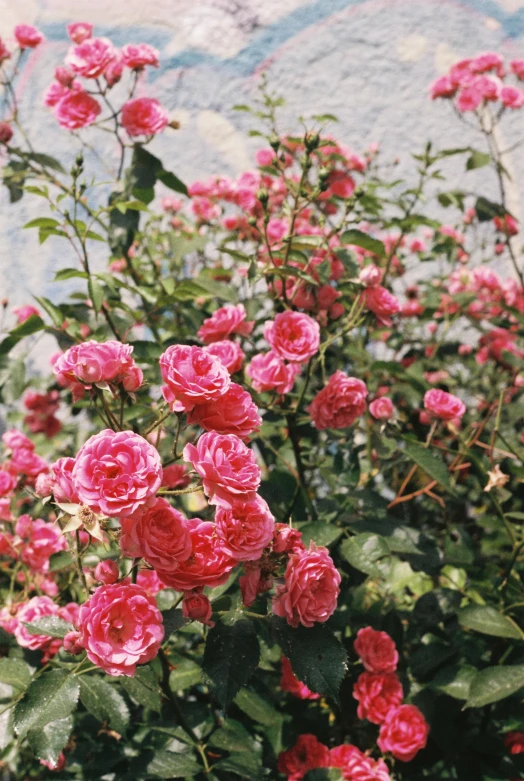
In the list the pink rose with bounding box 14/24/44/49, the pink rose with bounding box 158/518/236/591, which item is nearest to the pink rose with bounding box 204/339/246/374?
the pink rose with bounding box 158/518/236/591

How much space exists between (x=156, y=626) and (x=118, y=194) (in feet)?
3.54

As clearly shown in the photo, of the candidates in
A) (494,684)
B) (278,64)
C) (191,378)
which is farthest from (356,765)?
(278,64)

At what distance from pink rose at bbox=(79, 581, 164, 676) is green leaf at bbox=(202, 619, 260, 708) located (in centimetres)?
8

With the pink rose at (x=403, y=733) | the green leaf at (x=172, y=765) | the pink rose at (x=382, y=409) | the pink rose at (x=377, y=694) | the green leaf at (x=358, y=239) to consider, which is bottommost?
the pink rose at (x=403, y=733)

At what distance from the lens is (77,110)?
140 cm

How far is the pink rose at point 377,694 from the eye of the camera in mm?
1062

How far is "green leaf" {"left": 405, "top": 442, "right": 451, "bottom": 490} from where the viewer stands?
108 centimetres

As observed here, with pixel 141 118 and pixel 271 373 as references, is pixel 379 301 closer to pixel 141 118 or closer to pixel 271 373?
pixel 271 373

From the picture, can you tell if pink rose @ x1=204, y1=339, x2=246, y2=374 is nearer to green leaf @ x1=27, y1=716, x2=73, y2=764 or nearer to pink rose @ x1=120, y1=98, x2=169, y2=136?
green leaf @ x1=27, y1=716, x2=73, y2=764

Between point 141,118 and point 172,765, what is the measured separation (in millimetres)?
1245

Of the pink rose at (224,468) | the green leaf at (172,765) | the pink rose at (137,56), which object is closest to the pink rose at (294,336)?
the pink rose at (224,468)

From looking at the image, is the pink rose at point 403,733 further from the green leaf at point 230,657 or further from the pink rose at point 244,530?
the pink rose at point 244,530

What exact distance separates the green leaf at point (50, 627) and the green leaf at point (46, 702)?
6 cm

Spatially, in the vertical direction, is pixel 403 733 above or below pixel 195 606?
below
